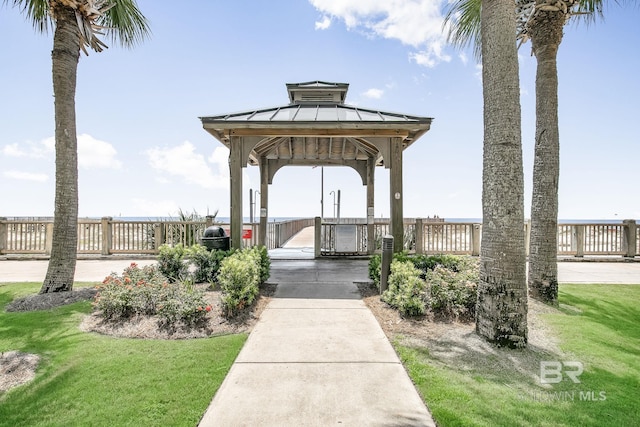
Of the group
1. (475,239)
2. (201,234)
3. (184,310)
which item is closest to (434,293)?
(184,310)

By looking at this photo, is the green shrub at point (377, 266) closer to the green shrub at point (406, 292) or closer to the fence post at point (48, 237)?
the green shrub at point (406, 292)

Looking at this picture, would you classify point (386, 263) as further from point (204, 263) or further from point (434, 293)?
point (204, 263)

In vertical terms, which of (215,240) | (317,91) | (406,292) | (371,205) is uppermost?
(317,91)

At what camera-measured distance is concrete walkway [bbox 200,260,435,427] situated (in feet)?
7.84

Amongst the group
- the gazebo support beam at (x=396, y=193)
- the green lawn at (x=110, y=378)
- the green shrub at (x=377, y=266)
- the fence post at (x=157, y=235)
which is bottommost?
the green lawn at (x=110, y=378)

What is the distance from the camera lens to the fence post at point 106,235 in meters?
10.3


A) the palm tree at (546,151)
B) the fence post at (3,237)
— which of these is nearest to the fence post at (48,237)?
the fence post at (3,237)

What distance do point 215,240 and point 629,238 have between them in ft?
43.0

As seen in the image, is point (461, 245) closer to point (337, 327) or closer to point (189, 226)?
point (337, 327)

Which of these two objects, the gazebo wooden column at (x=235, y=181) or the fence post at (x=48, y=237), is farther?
the fence post at (x=48, y=237)

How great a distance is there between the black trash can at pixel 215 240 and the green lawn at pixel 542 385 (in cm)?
500

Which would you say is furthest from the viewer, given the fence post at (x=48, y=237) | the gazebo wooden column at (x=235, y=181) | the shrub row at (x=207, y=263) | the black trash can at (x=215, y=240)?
the fence post at (x=48, y=237)

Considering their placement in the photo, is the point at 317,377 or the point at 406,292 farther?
the point at 406,292

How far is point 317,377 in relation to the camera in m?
2.97
